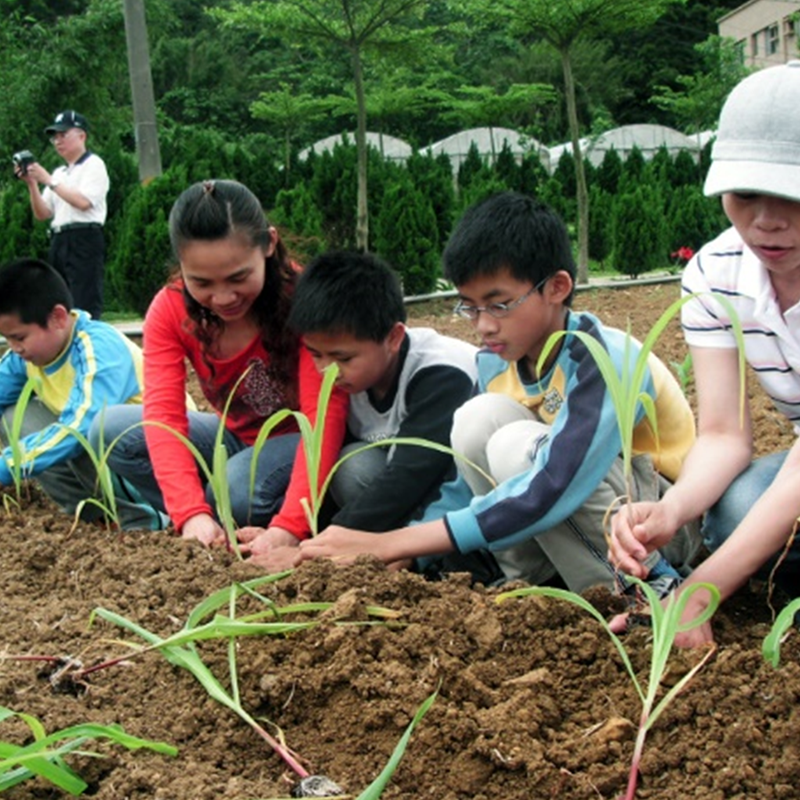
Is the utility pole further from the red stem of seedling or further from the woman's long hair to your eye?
the red stem of seedling

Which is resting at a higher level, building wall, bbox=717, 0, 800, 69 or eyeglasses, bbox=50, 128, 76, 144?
building wall, bbox=717, 0, 800, 69

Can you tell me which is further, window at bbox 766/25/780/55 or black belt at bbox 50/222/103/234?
window at bbox 766/25/780/55

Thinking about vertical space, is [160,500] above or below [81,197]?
below

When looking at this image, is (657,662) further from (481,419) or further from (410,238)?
(410,238)

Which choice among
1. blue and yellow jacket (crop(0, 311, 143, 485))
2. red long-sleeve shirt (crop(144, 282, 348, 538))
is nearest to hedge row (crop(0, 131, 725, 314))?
blue and yellow jacket (crop(0, 311, 143, 485))

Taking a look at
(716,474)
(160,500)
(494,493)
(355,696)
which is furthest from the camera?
(160,500)

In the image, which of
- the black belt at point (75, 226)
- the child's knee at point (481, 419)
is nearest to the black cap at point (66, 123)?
the black belt at point (75, 226)

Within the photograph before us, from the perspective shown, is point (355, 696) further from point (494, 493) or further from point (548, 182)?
point (548, 182)

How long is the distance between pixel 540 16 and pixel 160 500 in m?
8.84

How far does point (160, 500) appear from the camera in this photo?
3.29 m

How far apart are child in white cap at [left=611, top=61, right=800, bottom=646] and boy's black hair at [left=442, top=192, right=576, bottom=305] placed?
0.31 m

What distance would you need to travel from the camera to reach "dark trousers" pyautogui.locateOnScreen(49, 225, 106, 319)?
7.43m

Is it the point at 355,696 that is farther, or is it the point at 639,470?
the point at 639,470

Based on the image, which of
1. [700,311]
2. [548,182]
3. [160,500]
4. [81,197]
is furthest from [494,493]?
[548,182]
